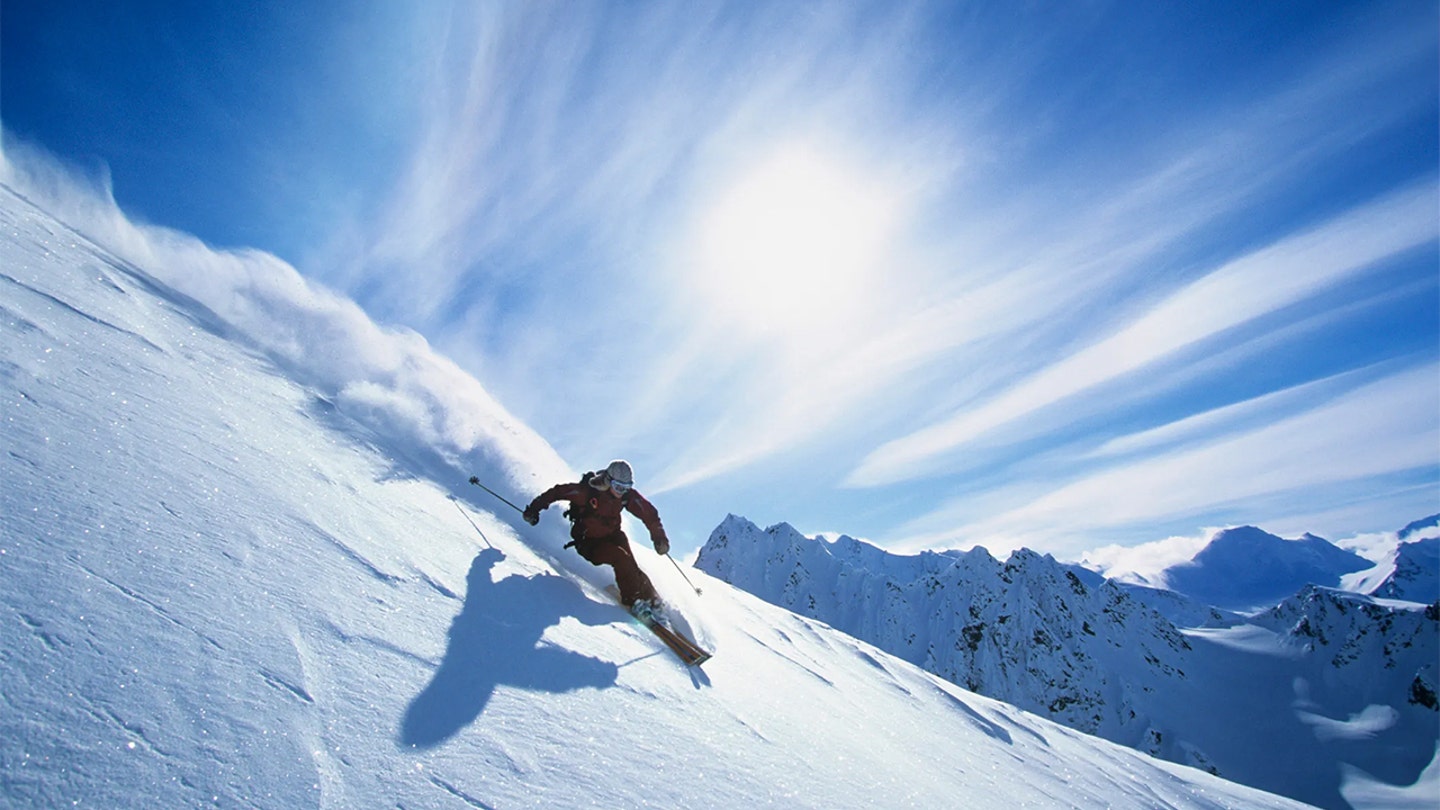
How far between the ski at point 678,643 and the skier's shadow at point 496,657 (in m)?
0.51

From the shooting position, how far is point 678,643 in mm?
6453

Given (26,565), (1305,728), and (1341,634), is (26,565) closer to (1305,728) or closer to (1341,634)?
(1305,728)

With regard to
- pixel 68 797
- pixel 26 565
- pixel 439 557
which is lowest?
pixel 68 797

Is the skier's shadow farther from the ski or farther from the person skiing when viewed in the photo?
the person skiing

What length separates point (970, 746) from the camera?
27.8 feet

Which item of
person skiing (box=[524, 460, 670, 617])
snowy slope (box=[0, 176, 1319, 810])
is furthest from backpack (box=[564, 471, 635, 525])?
snowy slope (box=[0, 176, 1319, 810])

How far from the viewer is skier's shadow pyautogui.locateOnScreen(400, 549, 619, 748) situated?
135 inches

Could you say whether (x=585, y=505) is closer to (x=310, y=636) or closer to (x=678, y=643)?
(x=678, y=643)

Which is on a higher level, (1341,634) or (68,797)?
(1341,634)

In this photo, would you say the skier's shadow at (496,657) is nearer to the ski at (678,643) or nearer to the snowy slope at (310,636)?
the snowy slope at (310,636)

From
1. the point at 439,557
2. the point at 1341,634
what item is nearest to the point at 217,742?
the point at 439,557

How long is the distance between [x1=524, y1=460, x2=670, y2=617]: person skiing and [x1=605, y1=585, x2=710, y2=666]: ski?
0.56 meters

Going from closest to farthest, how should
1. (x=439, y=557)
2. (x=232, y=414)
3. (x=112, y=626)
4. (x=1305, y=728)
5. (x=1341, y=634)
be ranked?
A: (x=112, y=626), (x=439, y=557), (x=232, y=414), (x=1305, y=728), (x=1341, y=634)

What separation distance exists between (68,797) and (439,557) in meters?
3.71
